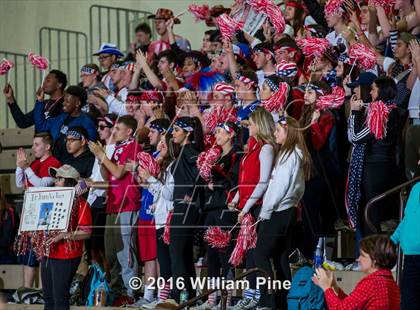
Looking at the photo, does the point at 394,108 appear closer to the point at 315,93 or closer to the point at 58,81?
Result: the point at 315,93

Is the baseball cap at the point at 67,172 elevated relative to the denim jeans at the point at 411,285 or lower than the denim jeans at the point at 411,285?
elevated

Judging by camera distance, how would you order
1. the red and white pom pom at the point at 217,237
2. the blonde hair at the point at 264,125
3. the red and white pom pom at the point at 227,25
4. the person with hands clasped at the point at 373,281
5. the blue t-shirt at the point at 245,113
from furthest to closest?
the red and white pom pom at the point at 227,25, the blue t-shirt at the point at 245,113, the red and white pom pom at the point at 217,237, the blonde hair at the point at 264,125, the person with hands clasped at the point at 373,281

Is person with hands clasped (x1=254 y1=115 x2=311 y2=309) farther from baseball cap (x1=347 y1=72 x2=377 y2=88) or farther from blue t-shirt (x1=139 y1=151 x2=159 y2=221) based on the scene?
blue t-shirt (x1=139 y1=151 x2=159 y2=221)

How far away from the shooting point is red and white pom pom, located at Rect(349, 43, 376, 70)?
10.7 meters

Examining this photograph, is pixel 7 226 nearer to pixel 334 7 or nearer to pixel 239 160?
pixel 239 160

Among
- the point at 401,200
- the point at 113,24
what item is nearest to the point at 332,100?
the point at 401,200

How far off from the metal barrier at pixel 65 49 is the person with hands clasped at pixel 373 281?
31.9 feet

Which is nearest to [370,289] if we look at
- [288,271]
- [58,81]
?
[288,271]

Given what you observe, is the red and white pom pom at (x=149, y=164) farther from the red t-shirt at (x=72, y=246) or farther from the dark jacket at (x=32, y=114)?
the dark jacket at (x=32, y=114)

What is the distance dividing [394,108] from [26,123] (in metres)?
4.86

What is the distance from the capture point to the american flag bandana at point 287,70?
36.3ft

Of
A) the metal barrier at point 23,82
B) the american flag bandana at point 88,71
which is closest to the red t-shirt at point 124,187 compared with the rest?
the american flag bandana at point 88,71

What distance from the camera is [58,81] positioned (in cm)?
1345

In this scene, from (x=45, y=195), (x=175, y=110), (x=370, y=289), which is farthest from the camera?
(x=175, y=110)
